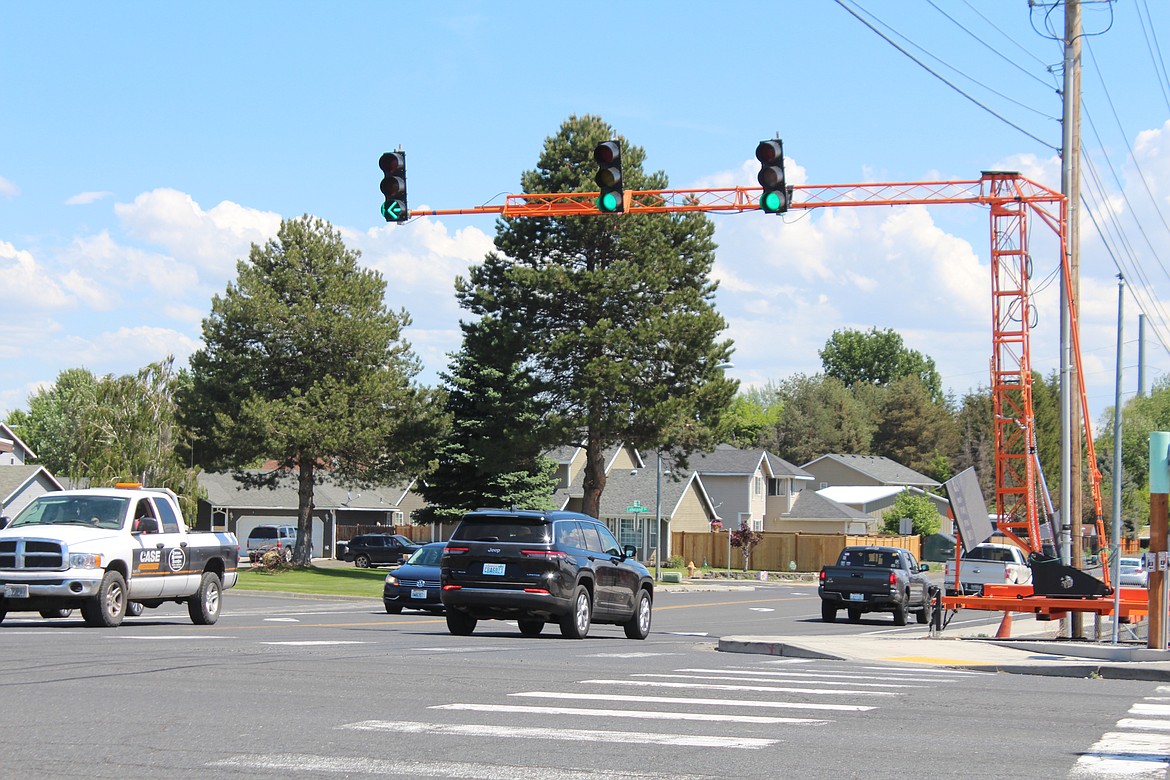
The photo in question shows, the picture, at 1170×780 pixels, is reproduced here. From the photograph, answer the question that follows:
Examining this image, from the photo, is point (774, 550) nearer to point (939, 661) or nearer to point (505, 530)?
point (505, 530)

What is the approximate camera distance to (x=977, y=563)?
37250 millimetres

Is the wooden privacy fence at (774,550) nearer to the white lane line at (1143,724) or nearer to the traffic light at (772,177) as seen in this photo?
the traffic light at (772,177)

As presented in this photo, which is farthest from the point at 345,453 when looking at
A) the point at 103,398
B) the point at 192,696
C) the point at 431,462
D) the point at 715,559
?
the point at 192,696

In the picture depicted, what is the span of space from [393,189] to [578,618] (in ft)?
23.7

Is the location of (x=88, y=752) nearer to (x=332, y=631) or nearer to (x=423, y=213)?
(x=332, y=631)

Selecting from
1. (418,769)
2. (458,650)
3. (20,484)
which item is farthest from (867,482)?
(418,769)

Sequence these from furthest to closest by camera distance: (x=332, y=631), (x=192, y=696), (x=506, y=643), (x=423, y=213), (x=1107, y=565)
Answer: (x=1107, y=565)
(x=423, y=213)
(x=332, y=631)
(x=506, y=643)
(x=192, y=696)

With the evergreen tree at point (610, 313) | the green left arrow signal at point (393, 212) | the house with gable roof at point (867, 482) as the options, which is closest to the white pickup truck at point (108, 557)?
the green left arrow signal at point (393, 212)

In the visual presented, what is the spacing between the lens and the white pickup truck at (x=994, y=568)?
36.6m

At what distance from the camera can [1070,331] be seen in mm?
26516

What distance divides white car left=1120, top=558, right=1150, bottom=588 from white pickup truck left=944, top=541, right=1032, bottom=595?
5813mm

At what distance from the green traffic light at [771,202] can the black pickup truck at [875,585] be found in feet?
48.2

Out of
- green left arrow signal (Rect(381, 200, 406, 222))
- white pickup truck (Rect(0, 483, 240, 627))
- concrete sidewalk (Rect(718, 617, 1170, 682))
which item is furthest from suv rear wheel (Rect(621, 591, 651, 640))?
green left arrow signal (Rect(381, 200, 406, 222))

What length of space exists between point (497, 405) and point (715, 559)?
2620 cm
